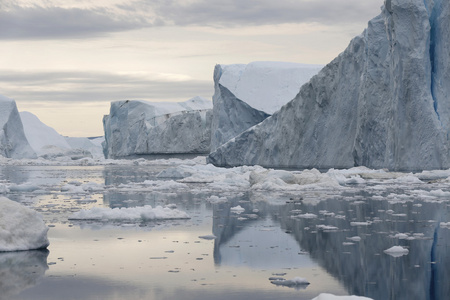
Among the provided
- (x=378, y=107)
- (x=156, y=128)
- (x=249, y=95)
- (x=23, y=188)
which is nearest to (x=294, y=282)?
(x=23, y=188)

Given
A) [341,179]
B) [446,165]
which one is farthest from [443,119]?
[341,179]

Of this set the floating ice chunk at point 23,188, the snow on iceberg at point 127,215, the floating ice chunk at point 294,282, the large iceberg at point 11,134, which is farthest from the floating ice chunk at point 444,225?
the large iceberg at point 11,134

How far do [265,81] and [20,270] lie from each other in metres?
28.6

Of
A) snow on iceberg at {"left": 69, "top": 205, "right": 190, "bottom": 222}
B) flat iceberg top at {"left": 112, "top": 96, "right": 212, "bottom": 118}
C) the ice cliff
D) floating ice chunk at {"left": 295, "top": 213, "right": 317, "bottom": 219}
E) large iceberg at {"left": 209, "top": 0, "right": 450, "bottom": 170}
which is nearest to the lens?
snow on iceberg at {"left": 69, "top": 205, "right": 190, "bottom": 222}

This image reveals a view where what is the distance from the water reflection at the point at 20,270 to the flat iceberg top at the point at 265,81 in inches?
1051

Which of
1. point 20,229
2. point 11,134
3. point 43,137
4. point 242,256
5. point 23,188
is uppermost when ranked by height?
point 20,229

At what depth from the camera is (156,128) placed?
41.8 m

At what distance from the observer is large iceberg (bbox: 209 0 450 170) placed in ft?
58.2

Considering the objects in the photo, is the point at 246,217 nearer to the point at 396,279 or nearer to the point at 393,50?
the point at 396,279

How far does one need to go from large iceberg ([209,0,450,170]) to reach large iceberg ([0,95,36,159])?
18827 mm

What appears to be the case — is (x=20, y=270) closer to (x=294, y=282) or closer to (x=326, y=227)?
Result: (x=294, y=282)

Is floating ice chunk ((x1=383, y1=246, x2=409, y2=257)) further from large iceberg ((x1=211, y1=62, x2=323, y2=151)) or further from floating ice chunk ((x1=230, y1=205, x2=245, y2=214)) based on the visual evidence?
large iceberg ((x1=211, y1=62, x2=323, y2=151))

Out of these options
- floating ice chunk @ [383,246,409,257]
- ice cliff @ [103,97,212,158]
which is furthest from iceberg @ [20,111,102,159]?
floating ice chunk @ [383,246,409,257]

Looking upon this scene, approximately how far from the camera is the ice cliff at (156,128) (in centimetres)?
3994
